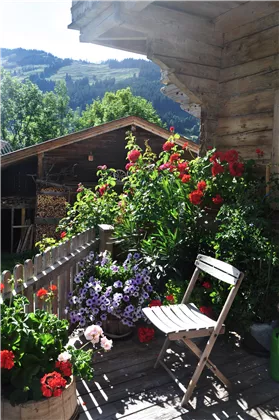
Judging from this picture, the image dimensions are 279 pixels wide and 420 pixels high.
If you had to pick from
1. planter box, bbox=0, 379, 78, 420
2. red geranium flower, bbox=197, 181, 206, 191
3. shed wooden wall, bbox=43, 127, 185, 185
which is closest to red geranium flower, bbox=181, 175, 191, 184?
red geranium flower, bbox=197, 181, 206, 191

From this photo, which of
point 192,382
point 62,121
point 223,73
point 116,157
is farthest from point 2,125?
point 192,382

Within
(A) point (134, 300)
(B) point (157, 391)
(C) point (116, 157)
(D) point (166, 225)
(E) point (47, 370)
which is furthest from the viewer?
(C) point (116, 157)

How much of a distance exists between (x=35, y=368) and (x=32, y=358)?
0.06m

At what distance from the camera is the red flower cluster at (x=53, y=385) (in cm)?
210

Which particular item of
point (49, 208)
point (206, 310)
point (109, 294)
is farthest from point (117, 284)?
point (49, 208)

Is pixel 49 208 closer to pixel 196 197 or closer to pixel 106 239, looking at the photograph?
pixel 106 239

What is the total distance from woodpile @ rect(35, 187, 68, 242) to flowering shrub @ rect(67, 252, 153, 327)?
11.0 m

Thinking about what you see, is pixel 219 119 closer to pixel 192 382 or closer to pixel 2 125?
pixel 192 382

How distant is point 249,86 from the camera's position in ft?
15.2

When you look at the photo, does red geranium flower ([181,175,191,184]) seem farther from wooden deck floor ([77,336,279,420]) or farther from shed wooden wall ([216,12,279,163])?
wooden deck floor ([77,336,279,420])

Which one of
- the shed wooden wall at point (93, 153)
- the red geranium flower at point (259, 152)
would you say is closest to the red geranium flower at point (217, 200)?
the red geranium flower at point (259, 152)

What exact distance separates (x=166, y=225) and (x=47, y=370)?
220 centimetres

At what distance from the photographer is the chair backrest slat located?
2957 mm

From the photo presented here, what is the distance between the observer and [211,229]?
427 centimetres
